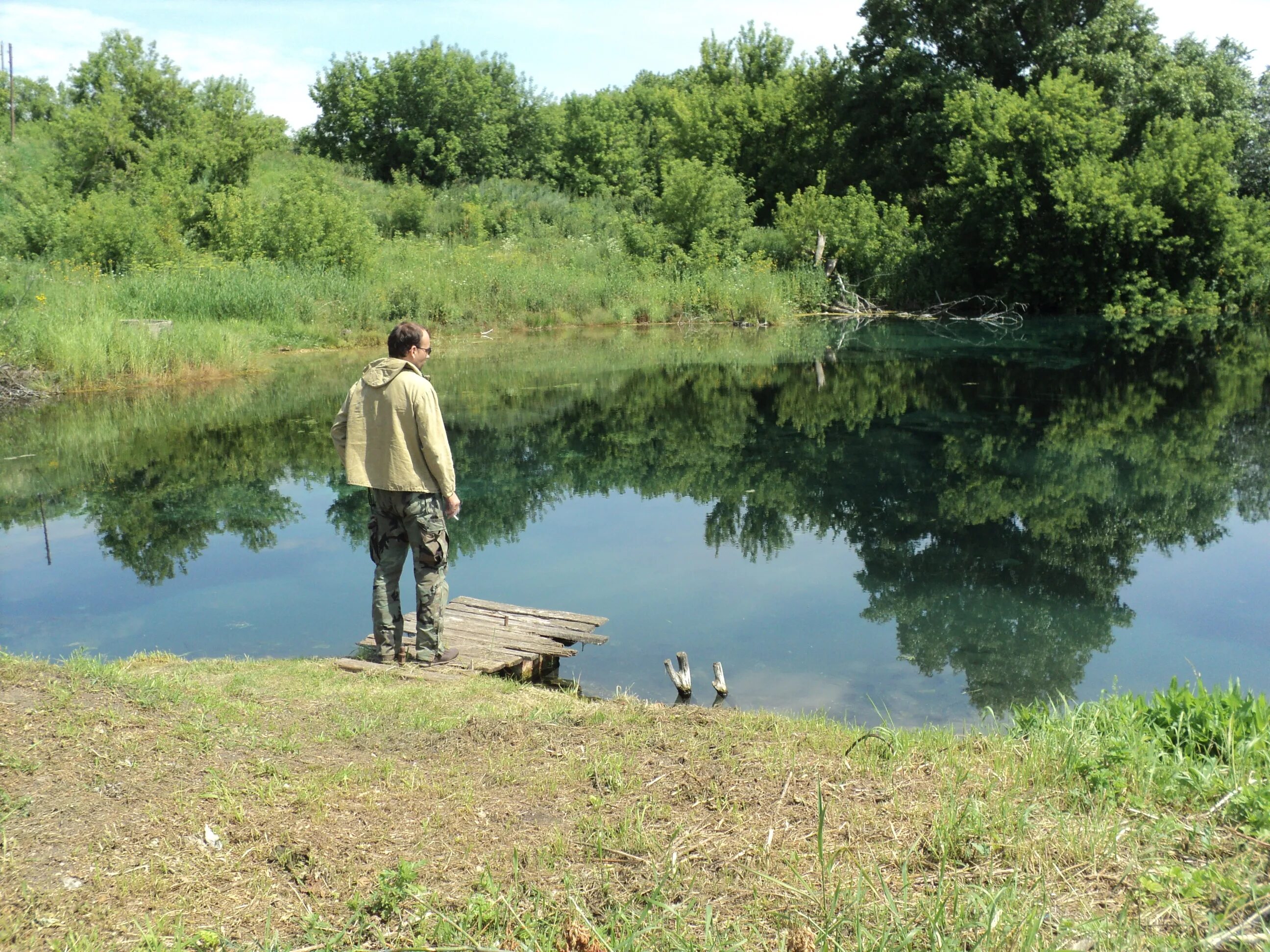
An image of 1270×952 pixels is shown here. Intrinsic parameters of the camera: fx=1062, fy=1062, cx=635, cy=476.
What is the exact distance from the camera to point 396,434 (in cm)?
621

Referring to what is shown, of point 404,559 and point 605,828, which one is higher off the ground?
point 404,559

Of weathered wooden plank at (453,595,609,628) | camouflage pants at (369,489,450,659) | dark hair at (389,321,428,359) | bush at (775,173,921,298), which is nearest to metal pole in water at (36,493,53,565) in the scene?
weathered wooden plank at (453,595,609,628)

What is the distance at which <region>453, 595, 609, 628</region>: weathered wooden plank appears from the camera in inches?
290

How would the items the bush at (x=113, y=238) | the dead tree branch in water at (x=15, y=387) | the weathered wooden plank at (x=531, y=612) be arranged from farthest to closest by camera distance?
the bush at (x=113, y=238)
the dead tree branch in water at (x=15, y=387)
the weathered wooden plank at (x=531, y=612)

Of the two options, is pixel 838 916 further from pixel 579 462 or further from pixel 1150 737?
pixel 579 462

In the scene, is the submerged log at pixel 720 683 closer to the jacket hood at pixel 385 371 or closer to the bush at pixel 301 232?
the jacket hood at pixel 385 371

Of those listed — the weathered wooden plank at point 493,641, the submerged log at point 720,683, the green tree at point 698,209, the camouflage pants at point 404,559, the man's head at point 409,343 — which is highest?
the green tree at point 698,209

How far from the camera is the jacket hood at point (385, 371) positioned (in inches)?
242

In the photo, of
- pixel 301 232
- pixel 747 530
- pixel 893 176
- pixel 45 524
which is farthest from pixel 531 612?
pixel 893 176

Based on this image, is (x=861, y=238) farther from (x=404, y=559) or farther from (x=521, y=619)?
(x=404, y=559)

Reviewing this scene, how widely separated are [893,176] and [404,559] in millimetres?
39199

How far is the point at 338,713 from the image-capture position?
5.04 meters

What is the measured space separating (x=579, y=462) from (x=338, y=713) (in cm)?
856

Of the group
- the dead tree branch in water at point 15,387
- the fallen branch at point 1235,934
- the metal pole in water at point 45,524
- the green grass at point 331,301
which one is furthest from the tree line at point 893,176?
the fallen branch at point 1235,934
